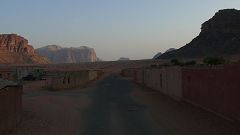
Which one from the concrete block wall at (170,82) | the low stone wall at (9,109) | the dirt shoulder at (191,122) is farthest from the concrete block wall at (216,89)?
the low stone wall at (9,109)

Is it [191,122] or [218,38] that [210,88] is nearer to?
[191,122]

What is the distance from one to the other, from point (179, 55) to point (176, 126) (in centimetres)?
11481

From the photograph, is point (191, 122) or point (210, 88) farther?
point (210, 88)

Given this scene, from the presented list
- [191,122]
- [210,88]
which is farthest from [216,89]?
[191,122]

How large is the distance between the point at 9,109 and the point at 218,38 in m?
103

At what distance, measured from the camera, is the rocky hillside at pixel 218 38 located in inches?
4240

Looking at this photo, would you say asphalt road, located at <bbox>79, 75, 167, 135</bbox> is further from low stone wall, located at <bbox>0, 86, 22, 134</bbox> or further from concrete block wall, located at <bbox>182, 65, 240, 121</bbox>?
concrete block wall, located at <bbox>182, 65, 240, 121</bbox>

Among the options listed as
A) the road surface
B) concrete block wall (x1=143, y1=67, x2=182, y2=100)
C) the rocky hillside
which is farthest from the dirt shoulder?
the rocky hillside

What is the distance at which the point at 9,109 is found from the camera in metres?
16.9

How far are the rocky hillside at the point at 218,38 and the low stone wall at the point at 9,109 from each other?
280 ft

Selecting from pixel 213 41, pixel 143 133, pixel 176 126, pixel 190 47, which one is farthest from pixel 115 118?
pixel 190 47

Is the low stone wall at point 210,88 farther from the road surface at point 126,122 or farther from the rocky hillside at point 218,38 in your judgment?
the rocky hillside at point 218,38

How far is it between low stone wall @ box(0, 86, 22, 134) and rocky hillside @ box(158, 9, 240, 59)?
3364 inches

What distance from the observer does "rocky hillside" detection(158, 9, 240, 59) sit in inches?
4240
